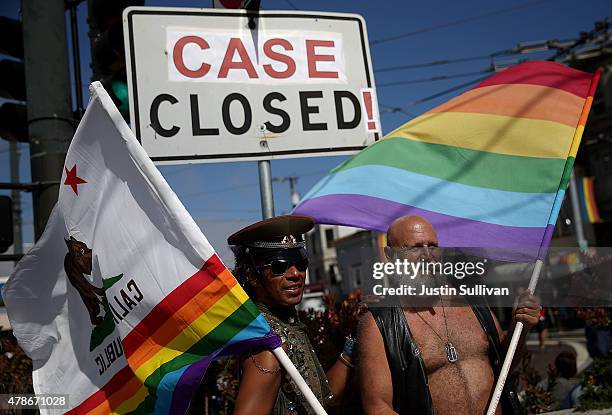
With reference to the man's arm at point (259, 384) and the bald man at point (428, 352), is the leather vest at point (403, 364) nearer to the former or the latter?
the bald man at point (428, 352)


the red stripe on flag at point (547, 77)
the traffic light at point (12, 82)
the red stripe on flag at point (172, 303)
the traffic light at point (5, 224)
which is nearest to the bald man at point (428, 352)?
the red stripe on flag at point (172, 303)

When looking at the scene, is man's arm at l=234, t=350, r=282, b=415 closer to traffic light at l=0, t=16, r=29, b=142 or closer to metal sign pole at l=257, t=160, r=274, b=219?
metal sign pole at l=257, t=160, r=274, b=219

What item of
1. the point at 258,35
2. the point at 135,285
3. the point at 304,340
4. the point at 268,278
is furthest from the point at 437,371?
the point at 258,35

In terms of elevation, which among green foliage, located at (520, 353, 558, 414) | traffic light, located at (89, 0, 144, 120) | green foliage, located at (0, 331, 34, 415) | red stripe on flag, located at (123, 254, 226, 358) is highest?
traffic light, located at (89, 0, 144, 120)

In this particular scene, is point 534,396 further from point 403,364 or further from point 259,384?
point 259,384

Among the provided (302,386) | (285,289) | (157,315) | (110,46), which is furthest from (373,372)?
(110,46)

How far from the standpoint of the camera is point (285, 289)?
2.56 metres

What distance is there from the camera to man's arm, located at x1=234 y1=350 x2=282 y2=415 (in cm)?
216

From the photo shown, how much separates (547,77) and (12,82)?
3.78 metres

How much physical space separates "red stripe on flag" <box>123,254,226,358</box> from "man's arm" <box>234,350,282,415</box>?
330 mm

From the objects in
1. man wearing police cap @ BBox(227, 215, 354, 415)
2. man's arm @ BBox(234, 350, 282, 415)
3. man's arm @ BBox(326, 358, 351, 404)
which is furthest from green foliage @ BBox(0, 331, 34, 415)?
man's arm @ BBox(234, 350, 282, 415)

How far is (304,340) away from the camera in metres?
2.60

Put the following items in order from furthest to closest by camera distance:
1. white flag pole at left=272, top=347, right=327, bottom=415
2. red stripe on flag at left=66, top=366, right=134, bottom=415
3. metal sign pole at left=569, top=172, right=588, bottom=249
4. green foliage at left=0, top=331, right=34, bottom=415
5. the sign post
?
metal sign pole at left=569, top=172, right=588, bottom=249
green foliage at left=0, top=331, right=34, bottom=415
the sign post
red stripe on flag at left=66, top=366, right=134, bottom=415
white flag pole at left=272, top=347, right=327, bottom=415

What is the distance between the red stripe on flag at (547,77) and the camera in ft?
12.2
